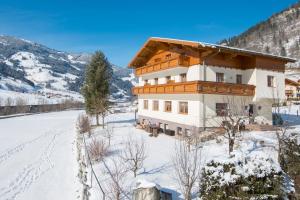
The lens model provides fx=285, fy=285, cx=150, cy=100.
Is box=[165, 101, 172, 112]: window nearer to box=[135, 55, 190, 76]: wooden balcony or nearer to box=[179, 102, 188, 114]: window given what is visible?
box=[179, 102, 188, 114]: window

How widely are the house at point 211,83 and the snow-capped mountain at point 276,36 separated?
135 metres

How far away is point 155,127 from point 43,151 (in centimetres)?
1046

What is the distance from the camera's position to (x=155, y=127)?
2802 cm

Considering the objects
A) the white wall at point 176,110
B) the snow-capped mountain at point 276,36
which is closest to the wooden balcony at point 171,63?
the white wall at point 176,110

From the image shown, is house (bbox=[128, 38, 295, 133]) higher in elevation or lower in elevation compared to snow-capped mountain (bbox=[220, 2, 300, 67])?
lower

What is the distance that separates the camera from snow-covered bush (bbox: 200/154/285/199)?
867 centimetres

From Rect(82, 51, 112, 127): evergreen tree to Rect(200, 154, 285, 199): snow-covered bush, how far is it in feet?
92.1

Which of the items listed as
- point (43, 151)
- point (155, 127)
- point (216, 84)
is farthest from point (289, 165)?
point (43, 151)

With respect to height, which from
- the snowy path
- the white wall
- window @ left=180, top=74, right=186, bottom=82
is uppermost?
window @ left=180, top=74, right=186, bottom=82

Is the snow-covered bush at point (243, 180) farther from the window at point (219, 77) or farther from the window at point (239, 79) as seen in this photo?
the window at point (239, 79)

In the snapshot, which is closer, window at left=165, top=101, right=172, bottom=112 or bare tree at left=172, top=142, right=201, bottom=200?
bare tree at left=172, top=142, right=201, bottom=200

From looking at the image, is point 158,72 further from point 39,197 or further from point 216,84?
point 39,197

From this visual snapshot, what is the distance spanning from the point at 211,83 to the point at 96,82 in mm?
19124

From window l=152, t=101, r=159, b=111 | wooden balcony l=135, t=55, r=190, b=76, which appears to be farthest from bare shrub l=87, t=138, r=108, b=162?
window l=152, t=101, r=159, b=111
